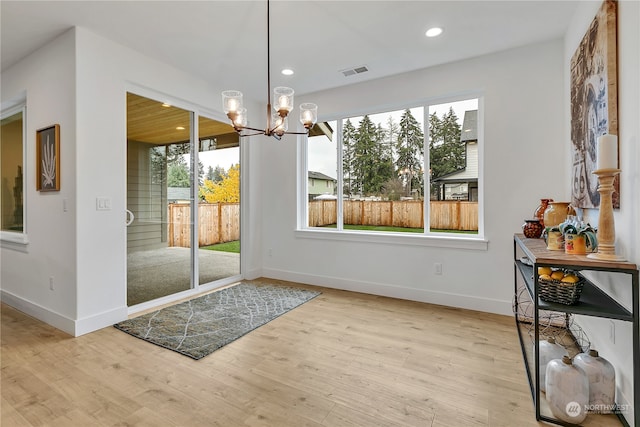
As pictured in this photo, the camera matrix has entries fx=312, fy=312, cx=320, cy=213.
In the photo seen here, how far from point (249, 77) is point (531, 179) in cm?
338

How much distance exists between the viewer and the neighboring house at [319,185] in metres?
4.54

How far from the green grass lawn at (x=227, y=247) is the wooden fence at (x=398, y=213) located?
1136mm

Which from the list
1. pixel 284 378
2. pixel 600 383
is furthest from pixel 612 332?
pixel 284 378

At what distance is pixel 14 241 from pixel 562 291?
505cm

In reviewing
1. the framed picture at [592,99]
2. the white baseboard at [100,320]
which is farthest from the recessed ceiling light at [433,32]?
the white baseboard at [100,320]

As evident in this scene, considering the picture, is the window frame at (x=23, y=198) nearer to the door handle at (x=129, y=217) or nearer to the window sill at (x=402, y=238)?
the door handle at (x=129, y=217)

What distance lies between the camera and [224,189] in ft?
14.3

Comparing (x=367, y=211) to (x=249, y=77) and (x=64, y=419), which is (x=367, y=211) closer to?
(x=249, y=77)

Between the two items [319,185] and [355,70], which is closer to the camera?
[355,70]

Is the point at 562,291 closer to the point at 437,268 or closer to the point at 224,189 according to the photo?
the point at 437,268

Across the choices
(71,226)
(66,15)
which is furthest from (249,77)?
(71,226)

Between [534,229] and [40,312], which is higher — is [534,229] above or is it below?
above

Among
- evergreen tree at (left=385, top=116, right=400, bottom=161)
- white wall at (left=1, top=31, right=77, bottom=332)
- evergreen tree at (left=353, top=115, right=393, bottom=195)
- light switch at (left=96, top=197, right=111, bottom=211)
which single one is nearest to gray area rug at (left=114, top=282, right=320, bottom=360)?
white wall at (left=1, top=31, right=77, bottom=332)

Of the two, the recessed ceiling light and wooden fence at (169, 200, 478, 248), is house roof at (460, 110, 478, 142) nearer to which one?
wooden fence at (169, 200, 478, 248)
